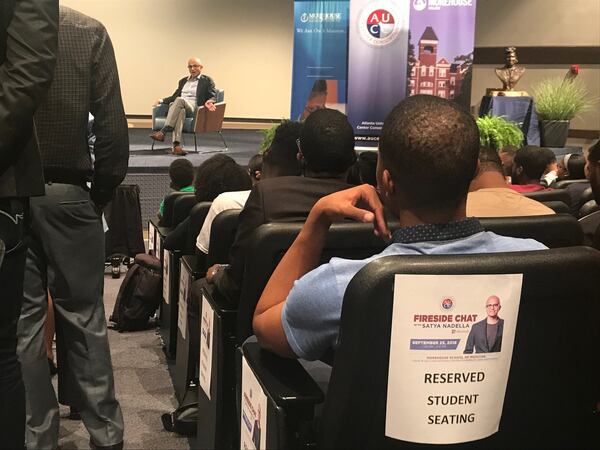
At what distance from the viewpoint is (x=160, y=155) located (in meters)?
8.77

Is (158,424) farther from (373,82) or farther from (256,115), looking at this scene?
(256,115)

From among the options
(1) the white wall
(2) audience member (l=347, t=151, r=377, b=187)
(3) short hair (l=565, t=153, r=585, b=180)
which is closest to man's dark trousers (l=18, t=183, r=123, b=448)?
(2) audience member (l=347, t=151, r=377, b=187)

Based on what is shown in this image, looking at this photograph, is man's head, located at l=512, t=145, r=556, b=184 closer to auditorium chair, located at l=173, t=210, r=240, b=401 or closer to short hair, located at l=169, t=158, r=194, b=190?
short hair, located at l=169, t=158, r=194, b=190

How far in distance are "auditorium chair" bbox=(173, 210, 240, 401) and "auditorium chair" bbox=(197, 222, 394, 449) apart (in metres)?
0.21

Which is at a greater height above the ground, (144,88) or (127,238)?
(144,88)

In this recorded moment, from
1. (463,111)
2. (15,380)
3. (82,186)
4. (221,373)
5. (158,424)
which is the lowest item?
(158,424)

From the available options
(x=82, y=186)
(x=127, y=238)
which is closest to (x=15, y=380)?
(x=82, y=186)

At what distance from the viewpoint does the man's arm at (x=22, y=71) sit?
1.53 meters

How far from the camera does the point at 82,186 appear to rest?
7.31 ft

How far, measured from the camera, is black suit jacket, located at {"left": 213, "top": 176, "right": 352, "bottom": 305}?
1918 millimetres

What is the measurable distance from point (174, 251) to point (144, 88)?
917cm

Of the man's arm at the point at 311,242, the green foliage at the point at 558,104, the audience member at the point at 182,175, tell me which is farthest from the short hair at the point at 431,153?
the green foliage at the point at 558,104

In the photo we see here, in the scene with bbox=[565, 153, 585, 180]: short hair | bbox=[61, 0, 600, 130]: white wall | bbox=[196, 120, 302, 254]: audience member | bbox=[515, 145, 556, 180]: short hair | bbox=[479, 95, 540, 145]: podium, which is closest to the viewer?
bbox=[196, 120, 302, 254]: audience member

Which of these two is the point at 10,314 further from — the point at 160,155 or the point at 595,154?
the point at 160,155
